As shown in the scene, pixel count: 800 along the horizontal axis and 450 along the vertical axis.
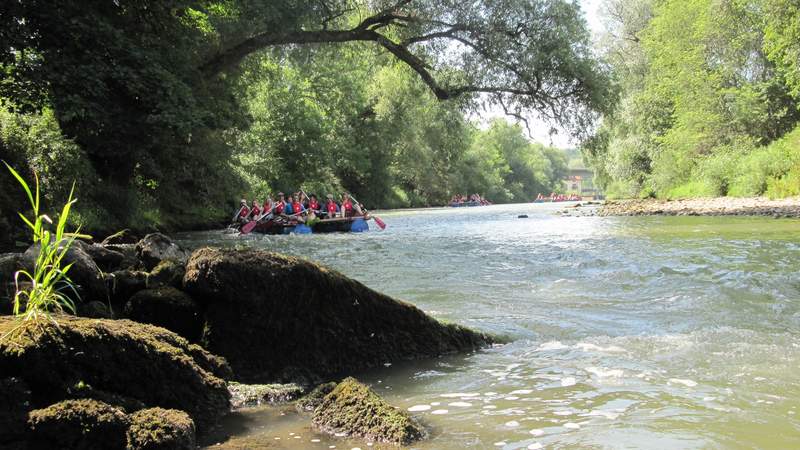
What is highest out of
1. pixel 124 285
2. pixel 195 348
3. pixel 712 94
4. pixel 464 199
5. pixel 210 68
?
pixel 712 94

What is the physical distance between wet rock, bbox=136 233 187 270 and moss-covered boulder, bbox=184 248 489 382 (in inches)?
56.4

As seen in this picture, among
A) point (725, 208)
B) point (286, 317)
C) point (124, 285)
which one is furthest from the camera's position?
point (725, 208)

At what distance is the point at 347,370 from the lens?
4.39 metres

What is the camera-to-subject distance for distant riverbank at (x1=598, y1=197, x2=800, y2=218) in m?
19.5

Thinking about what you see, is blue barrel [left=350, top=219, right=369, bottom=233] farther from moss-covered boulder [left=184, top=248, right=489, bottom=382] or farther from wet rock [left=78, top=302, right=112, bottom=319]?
wet rock [left=78, top=302, right=112, bottom=319]

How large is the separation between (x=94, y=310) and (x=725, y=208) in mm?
22709

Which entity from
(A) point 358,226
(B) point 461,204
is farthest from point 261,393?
(B) point 461,204

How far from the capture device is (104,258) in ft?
18.3

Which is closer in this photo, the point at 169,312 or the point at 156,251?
the point at 169,312

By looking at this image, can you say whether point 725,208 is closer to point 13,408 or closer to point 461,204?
point 13,408

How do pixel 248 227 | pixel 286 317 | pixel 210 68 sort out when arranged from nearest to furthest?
1. pixel 286 317
2. pixel 210 68
3. pixel 248 227

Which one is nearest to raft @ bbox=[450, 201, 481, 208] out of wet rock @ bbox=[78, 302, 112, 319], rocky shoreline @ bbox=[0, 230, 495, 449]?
rocky shoreline @ bbox=[0, 230, 495, 449]

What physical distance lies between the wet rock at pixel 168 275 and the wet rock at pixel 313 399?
5.15 feet

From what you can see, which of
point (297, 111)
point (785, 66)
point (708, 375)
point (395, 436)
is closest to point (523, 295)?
point (708, 375)
